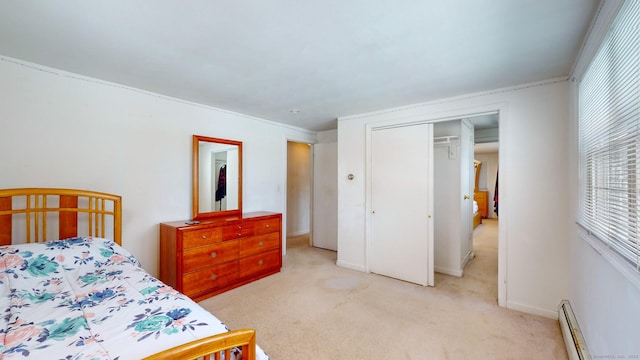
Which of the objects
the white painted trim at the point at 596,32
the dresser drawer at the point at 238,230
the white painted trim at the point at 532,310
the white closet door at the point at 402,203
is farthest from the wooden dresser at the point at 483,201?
the dresser drawer at the point at 238,230

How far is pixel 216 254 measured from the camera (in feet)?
9.39

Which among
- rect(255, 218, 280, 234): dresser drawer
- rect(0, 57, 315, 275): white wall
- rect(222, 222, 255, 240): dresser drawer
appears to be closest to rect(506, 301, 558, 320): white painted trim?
rect(255, 218, 280, 234): dresser drawer

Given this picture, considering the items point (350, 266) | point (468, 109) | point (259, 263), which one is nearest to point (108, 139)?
point (259, 263)

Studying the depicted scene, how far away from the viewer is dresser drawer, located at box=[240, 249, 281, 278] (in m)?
3.13

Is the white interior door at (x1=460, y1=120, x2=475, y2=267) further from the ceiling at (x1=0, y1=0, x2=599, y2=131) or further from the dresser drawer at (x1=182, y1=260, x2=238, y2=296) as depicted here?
the dresser drawer at (x1=182, y1=260, x2=238, y2=296)

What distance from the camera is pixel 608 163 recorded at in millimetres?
1472

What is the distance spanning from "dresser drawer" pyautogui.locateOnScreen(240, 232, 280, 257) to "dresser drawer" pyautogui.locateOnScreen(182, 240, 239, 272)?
0.11 metres

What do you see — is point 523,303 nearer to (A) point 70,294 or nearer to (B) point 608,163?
(B) point 608,163

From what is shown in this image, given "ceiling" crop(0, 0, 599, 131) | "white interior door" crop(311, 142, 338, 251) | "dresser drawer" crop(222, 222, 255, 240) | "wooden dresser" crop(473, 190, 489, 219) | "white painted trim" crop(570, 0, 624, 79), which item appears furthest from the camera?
"wooden dresser" crop(473, 190, 489, 219)

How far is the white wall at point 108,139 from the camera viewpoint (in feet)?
6.87

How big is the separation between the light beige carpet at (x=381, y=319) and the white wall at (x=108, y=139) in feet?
4.06

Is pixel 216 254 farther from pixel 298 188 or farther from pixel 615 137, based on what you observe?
pixel 298 188

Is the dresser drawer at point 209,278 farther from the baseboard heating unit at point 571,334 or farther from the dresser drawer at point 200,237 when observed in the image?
the baseboard heating unit at point 571,334

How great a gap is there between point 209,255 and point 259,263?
27.7 inches
